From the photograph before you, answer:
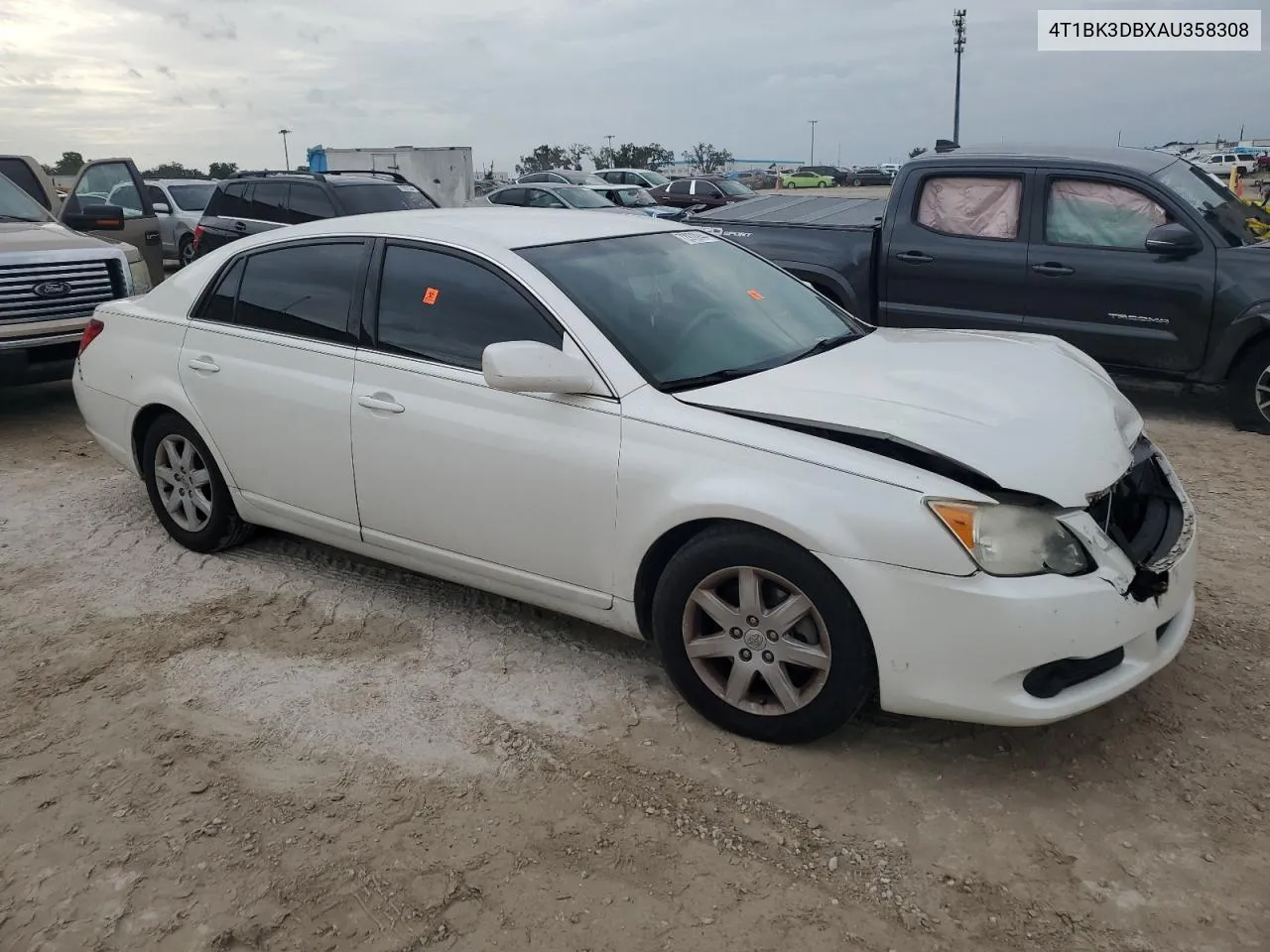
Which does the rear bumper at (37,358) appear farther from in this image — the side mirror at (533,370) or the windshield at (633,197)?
the windshield at (633,197)

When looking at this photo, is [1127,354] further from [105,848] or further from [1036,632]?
[105,848]

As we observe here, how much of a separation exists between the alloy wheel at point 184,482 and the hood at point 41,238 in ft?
11.0

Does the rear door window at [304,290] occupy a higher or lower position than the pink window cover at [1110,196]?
lower

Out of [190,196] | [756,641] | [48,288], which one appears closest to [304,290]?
[756,641]

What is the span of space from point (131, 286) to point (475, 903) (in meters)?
6.84

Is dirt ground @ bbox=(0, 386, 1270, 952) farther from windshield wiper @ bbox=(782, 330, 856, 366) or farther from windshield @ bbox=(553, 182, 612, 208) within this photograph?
windshield @ bbox=(553, 182, 612, 208)

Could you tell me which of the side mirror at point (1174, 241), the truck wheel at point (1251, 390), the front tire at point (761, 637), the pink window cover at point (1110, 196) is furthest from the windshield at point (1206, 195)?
the front tire at point (761, 637)

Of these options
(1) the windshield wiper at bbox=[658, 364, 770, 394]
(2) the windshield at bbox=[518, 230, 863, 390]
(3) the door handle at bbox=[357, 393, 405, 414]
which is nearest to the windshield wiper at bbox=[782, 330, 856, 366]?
(2) the windshield at bbox=[518, 230, 863, 390]

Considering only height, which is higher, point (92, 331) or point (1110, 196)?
point (1110, 196)

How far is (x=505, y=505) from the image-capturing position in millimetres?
3627

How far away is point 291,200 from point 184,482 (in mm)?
7753

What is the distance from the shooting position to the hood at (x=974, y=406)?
3.00 meters

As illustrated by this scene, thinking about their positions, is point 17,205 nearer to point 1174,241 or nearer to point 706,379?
point 706,379

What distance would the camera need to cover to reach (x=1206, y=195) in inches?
278
